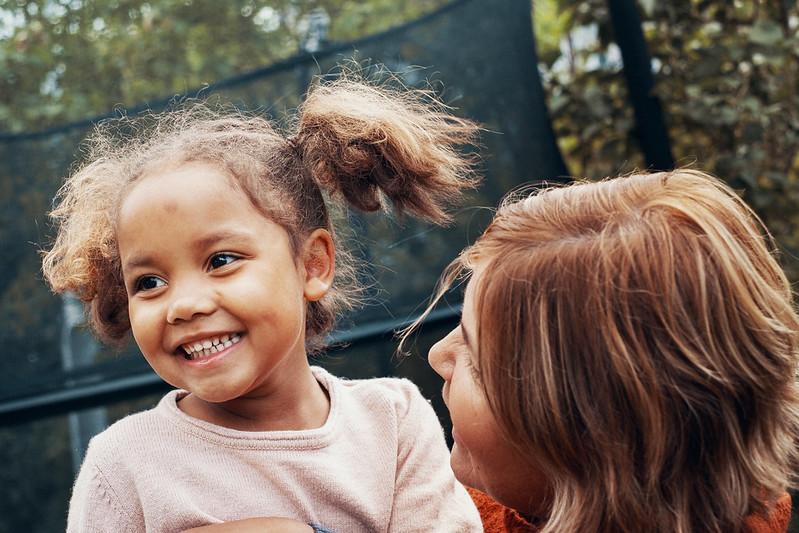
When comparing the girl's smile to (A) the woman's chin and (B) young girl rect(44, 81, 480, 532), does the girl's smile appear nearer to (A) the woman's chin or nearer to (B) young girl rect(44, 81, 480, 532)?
(B) young girl rect(44, 81, 480, 532)

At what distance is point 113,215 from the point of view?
4.83ft

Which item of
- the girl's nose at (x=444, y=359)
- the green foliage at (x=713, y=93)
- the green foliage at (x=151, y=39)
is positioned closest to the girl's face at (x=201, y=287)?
the girl's nose at (x=444, y=359)

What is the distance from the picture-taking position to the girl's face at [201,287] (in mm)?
1337

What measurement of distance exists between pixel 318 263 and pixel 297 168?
0.51ft

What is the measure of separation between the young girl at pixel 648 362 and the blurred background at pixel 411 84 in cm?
71

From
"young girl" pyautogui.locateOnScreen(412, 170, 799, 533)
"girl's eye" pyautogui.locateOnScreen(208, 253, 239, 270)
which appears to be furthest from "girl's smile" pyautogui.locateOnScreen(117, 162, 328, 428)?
"young girl" pyautogui.locateOnScreen(412, 170, 799, 533)

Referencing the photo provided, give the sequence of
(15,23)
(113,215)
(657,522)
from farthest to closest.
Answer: (15,23) → (113,215) → (657,522)

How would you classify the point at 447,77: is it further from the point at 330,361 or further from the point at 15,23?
the point at 15,23

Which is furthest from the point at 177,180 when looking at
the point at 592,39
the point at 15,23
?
the point at 15,23

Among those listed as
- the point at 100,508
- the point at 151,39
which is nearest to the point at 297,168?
the point at 100,508

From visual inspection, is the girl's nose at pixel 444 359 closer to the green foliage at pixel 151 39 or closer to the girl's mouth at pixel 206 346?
the girl's mouth at pixel 206 346

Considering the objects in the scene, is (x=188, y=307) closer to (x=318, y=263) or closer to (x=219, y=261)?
(x=219, y=261)

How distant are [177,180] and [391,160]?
0.35m

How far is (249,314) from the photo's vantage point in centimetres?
136
